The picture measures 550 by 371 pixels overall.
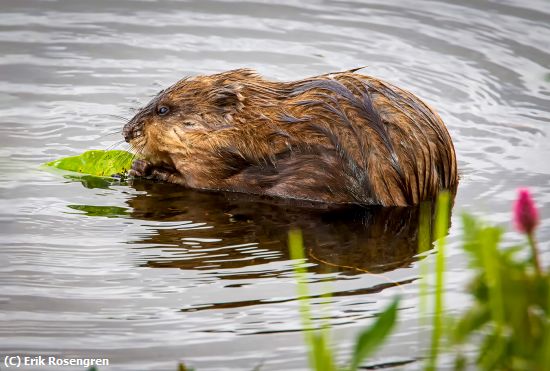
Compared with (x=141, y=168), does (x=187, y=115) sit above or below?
above

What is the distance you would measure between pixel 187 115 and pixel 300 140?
82 centimetres

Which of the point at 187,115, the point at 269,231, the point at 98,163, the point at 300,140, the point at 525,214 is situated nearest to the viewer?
the point at 525,214

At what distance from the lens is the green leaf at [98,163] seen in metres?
6.27

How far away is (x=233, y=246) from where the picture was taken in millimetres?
5277

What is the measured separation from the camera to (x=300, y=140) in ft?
18.7

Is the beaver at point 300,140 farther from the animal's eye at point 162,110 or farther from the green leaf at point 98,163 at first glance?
the green leaf at point 98,163

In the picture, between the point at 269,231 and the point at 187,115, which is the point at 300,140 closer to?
the point at 269,231

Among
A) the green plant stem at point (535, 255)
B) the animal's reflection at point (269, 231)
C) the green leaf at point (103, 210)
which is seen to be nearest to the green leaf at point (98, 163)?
the animal's reflection at point (269, 231)

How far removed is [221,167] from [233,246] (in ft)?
2.78

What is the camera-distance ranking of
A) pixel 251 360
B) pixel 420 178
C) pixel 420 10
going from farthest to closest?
1. pixel 420 10
2. pixel 420 178
3. pixel 251 360

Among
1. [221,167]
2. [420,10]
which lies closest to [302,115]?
[221,167]

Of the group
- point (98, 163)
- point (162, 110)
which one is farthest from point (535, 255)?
point (98, 163)

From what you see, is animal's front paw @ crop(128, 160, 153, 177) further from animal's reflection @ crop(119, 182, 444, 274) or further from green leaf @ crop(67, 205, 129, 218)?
green leaf @ crop(67, 205, 129, 218)

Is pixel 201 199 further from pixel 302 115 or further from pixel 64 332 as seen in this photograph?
pixel 64 332
